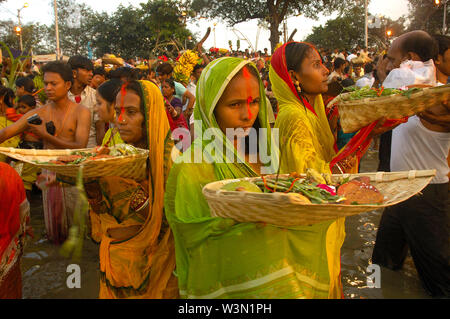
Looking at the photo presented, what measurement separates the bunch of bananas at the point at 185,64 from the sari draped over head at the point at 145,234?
4.56 meters

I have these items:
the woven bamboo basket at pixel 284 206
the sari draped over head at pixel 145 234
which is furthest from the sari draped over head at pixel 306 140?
the sari draped over head at pixel 145 234

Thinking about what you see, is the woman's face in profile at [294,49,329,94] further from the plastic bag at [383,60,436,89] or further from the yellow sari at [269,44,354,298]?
the plastic bag at [383,60,436,89]

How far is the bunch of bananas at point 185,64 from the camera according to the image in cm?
701

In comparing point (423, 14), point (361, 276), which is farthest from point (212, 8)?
point (361, 276)

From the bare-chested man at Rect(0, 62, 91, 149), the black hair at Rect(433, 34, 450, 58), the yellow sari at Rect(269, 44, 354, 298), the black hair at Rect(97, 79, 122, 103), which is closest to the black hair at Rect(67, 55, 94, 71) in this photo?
the bare-chested man at Rect(0, 62, 91, 149)

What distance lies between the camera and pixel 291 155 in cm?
242

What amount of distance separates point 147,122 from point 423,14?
5652 cm

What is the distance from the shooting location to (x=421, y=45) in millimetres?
3273

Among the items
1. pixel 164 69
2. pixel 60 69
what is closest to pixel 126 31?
pixel 164 69

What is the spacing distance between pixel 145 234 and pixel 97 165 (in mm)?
760

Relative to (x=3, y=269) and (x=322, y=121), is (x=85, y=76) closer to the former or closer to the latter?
(x=3, y=269)

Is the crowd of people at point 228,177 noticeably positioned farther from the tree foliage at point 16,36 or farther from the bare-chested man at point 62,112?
the tree foliage at point 16,36

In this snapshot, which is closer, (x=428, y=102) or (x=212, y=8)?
(x=428, y=102)

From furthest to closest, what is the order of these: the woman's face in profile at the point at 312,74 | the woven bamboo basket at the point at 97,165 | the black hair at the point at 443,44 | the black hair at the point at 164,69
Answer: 1. the black hair at the point at 164,69
2. the black hair at the point at 443,44
3. the woman's face in profile at the point at 312,74
4. the woven bamboo basket at the point at 97,165
